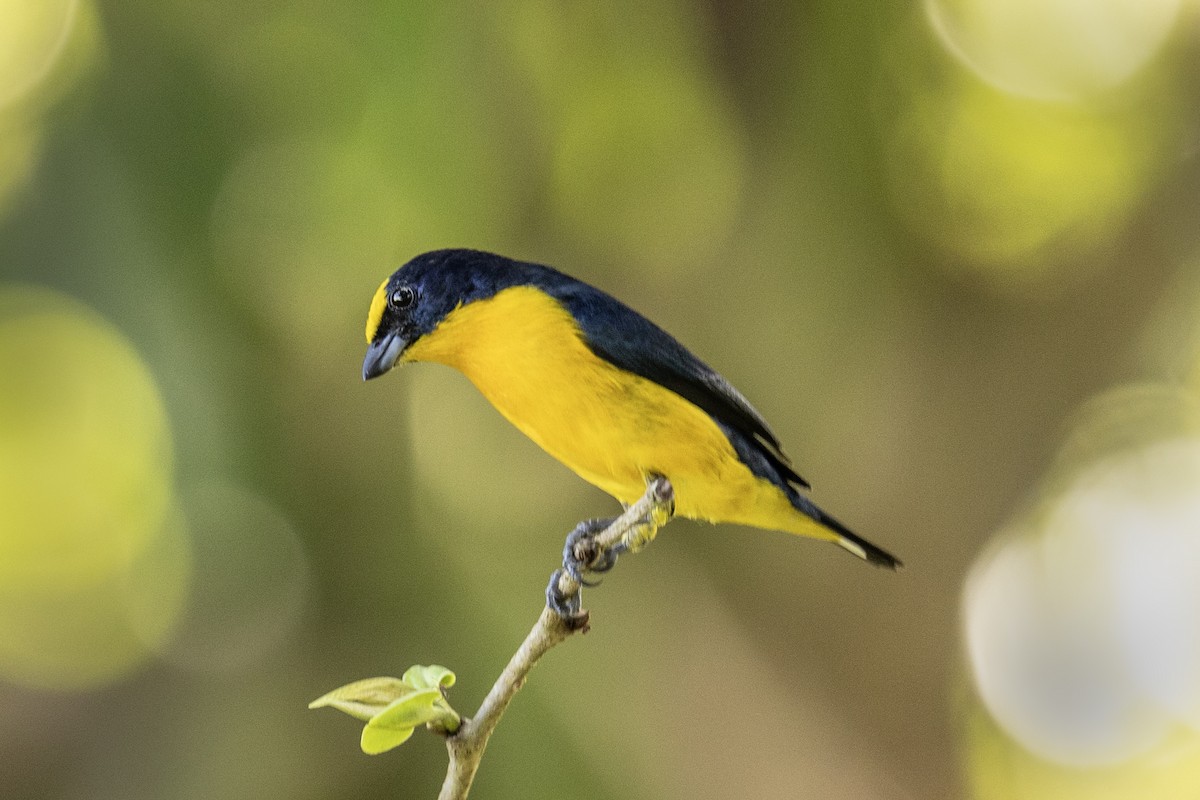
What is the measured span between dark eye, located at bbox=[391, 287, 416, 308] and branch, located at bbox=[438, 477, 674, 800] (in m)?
0.35

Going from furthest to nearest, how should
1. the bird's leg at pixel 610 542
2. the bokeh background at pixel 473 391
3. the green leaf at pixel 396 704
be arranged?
the bokeh background at pixel 473 391 → the bird's leg at pixel 610 542 → the green leaf at pixel 396 704

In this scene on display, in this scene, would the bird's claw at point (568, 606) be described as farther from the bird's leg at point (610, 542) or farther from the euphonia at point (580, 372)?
the euphonia at point (580, 372)

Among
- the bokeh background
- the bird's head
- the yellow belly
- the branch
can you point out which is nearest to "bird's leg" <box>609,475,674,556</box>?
the branch

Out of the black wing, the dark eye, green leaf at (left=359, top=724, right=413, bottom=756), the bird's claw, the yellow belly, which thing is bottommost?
green leaf at (left=359, top=724, right=413, bottom=756)

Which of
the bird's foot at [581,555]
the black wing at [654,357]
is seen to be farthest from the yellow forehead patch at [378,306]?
the bird's foot at [581,555]

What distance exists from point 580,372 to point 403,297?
0.68ft

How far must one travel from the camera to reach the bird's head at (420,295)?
1.15m

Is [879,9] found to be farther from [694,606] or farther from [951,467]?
[694,606]

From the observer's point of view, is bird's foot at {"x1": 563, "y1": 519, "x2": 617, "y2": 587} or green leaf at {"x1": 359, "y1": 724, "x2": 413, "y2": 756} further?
bird's foot at {"x1": 563, "y1": 519, "x2": 617, "y2": 587}

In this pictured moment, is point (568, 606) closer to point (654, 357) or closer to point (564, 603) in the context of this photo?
point (564, 603)

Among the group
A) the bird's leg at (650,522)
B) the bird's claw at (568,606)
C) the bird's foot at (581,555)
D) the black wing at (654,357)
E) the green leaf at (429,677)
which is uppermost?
the black wing at (654,357)

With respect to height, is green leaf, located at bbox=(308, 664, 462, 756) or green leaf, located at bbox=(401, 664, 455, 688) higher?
green leaf, located at bbox=(401, 664, 455, 688)

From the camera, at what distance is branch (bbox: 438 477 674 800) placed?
2.72 ft

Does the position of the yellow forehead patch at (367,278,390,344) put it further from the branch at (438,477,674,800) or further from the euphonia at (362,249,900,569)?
the branch at (438,477,674,800)
